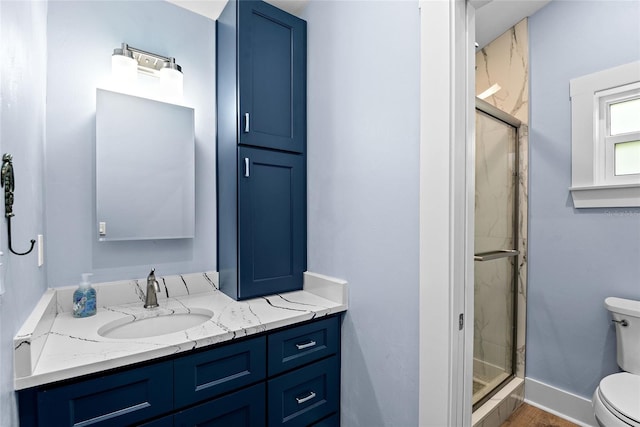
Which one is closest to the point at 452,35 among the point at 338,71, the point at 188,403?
the point at 338,71

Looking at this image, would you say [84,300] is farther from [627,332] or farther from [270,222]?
[627,332]

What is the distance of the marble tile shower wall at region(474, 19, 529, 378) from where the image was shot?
203 centimetres

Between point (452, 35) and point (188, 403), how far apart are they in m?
1.52

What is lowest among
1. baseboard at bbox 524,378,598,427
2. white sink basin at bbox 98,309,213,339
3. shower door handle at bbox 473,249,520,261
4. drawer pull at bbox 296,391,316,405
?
baseboard at bbox 524,378,598,427

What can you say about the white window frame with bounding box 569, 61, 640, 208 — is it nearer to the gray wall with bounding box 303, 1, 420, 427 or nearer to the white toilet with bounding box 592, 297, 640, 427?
the white toilet with bounding box 592, 297, 640, 427

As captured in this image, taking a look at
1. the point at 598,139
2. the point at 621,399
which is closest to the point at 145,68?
the point at 598,139

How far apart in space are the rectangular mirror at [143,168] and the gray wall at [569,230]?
220 cm

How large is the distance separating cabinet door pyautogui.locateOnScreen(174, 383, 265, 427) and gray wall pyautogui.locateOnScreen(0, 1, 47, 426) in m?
0.46

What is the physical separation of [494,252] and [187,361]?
6.04ft

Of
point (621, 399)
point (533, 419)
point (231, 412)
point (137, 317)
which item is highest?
point (137, 317)

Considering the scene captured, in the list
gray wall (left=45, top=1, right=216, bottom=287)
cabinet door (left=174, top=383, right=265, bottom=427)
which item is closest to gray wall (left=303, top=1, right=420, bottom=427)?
cabinet door (left=174, top=383, right=265, bottom=427)

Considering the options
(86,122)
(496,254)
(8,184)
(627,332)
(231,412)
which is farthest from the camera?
(496,254)

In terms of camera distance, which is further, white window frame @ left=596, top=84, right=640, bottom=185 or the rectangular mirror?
white window frame @ left=596, top=84, right=640, bottom=185

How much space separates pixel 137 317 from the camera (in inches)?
52.6
